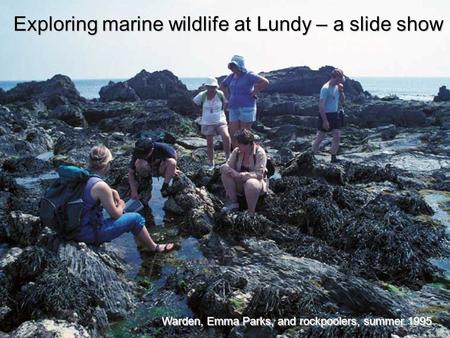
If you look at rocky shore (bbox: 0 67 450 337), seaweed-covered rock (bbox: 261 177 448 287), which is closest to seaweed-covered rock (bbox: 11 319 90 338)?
rocky shore (bbox: 0 67 450 337)

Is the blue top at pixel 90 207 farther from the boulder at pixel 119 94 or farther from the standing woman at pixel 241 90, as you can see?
the boulder at pixel 119 94

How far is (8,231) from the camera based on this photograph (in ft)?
20.9

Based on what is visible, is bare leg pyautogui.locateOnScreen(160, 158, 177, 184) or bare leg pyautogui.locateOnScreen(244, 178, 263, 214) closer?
bare leg pyautogui.locateOnScreen(244, 178, 263, 214)

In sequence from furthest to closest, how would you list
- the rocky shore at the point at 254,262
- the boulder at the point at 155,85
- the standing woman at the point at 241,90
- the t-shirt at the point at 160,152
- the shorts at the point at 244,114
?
the boulder at the point at 155,85
the shorts at the point at 244,114
the standing woman at the point at 241,90
the t-shirt at the point at 160,152
the rocky shore at the point at 254,262

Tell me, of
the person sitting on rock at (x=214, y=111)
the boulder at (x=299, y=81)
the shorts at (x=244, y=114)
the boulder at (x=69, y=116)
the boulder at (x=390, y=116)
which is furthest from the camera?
the boulder at (x=299, y=81)

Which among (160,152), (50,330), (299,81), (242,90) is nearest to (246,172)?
(160,152)

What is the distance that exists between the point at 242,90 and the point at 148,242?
15.9 ft

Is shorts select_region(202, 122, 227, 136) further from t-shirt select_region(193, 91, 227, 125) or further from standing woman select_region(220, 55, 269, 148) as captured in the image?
standing woman select_region(220, 55, 269, 148)

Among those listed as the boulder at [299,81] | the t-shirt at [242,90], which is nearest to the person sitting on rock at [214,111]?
the t-shirt at [242,90]

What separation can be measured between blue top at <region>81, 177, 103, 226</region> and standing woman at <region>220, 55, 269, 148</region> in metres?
4.57

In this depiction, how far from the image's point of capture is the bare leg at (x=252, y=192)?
741 centimetres

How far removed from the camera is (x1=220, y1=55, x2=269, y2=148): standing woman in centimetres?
982

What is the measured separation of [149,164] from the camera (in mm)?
8203

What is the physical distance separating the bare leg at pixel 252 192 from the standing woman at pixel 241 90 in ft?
7.91
